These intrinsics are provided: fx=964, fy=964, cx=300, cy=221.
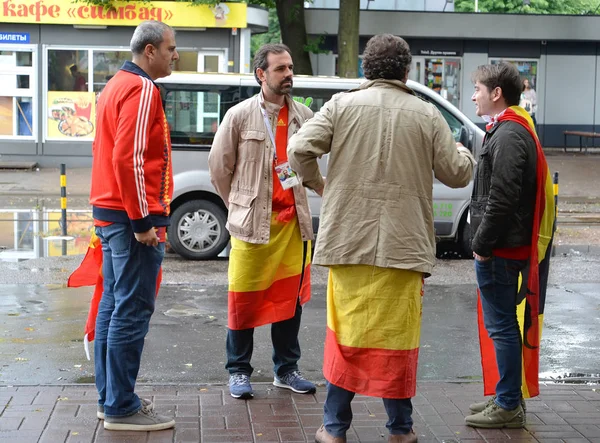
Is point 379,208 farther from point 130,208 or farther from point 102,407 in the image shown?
point 102,407

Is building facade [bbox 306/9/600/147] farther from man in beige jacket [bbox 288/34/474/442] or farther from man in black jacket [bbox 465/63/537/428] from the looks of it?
man in beige jacket [bbox 288/34/474/442]

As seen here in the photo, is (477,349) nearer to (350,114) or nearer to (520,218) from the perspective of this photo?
(520,218)

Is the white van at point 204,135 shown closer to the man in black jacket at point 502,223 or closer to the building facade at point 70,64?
the man in black jacket at point 502,223

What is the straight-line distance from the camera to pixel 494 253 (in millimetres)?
4887

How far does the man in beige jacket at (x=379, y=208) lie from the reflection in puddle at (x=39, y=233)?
7.16 m

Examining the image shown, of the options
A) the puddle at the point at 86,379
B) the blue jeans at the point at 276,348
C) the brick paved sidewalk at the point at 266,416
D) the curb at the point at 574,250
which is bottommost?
the puddle at the point at 86,379

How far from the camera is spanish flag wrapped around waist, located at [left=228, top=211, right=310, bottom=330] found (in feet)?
18.1

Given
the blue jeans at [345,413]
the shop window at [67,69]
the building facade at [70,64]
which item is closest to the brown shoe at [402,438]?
the blue jeans at [345,413]

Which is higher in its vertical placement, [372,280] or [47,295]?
[372,280]

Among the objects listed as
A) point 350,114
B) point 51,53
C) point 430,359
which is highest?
point 51,53

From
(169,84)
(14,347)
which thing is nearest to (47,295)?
(14,347)

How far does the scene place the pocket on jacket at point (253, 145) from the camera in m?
5.50

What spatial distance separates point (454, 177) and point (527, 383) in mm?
1266

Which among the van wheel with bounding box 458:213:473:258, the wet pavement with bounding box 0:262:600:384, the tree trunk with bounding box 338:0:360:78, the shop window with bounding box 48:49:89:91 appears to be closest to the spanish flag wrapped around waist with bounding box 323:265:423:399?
the wet pavement with bounding box 0:262:600:384
